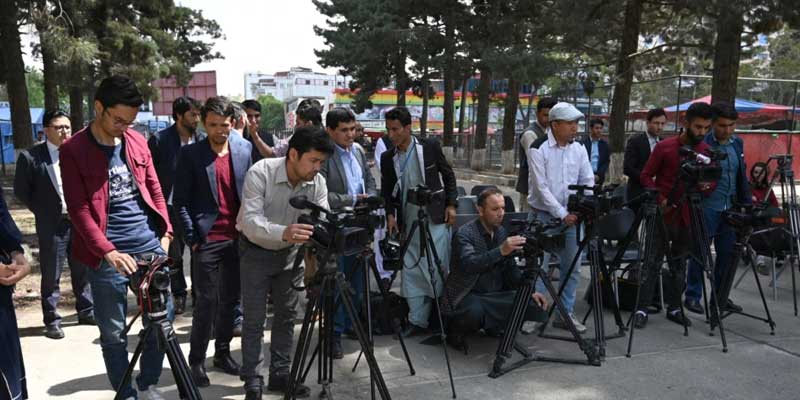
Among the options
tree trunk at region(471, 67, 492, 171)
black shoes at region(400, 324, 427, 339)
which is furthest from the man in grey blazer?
tree trunk at region(471, 67, 492, 171)

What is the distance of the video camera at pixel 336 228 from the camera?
112 inches

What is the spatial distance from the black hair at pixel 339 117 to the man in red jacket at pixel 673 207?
97.4 inches

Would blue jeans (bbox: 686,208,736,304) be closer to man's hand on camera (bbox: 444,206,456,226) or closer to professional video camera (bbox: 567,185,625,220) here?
professional video camera (bbox: 567,185,625,220)

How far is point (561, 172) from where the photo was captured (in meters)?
4.75

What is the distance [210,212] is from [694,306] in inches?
166

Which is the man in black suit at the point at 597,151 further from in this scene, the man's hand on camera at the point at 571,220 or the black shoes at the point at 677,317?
the man's hand on camera at the point at 571,220

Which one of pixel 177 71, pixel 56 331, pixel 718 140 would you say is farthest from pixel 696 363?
pixel 177 71

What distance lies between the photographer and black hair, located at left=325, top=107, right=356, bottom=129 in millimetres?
4504

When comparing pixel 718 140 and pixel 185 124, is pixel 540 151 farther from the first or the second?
pixel 185 124

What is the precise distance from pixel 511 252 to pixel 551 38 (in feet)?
47.5

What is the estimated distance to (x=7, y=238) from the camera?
8.11 feet

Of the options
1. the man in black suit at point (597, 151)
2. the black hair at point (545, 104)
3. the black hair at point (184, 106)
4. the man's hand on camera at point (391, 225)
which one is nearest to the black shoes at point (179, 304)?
the black hair at point (184, 106)

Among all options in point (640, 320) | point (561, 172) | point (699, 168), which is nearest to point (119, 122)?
point (561, 172)

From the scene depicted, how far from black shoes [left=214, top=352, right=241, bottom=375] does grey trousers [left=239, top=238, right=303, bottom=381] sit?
0.51m
